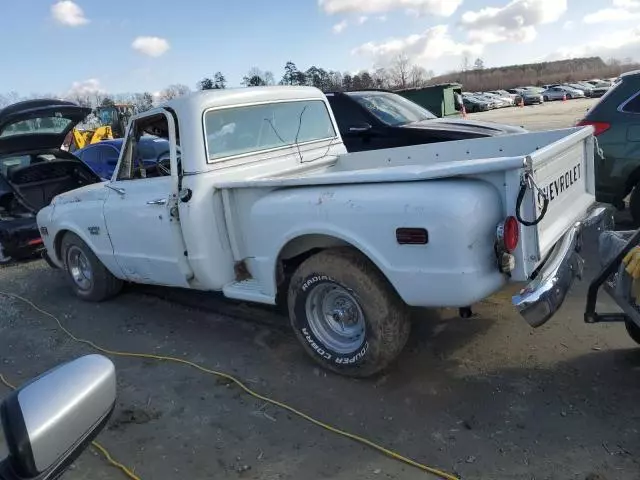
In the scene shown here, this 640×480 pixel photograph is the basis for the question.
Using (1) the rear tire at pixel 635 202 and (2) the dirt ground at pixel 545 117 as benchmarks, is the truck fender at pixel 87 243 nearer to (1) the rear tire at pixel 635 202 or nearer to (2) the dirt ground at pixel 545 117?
(1) the rear tire at pixel 635 202

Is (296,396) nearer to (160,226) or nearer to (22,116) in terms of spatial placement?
(160,226)

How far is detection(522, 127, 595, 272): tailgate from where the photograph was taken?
10.2ft

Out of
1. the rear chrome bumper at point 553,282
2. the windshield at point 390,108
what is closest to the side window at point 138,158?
the rear chrome bumper at point 553,282

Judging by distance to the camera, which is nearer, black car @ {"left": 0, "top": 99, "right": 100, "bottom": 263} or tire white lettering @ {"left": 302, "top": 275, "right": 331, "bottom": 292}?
tire white lettering @ {"left": 302, "top": 275, "right": 331, "bottom": 292}

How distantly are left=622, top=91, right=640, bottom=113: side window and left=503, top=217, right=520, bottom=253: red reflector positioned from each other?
13.4ft

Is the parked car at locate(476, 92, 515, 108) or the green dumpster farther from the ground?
the green dumpster

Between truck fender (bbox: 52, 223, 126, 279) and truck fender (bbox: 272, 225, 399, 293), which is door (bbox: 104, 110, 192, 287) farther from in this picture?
truck fender (bbox: 272, 225, 399, 293)

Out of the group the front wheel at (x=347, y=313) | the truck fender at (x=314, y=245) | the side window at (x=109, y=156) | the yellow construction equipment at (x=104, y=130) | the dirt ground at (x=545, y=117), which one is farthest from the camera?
the dirt ground at (x=545, y=117)

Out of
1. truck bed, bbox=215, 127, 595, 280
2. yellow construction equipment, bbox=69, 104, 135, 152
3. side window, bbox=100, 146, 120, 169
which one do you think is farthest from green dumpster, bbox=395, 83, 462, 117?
truck bed, bbox=215, 127, 595, 280

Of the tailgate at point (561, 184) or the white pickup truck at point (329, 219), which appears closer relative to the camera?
the white pickup truck at point (329, 219)

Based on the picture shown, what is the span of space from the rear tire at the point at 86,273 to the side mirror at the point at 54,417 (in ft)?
14.8

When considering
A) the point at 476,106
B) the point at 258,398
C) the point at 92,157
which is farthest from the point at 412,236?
the point at 476,106

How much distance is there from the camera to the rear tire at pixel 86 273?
576 cm

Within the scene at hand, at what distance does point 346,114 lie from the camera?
8242mm
